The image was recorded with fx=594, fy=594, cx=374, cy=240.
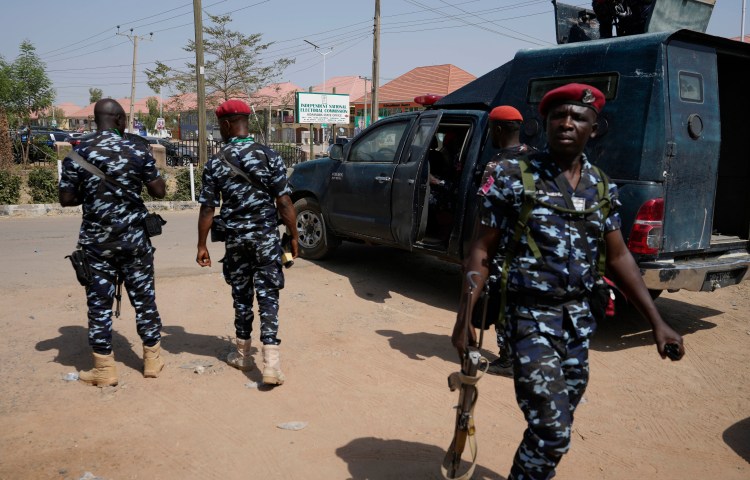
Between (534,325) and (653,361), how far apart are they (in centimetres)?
306

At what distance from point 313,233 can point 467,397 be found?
5.25 meters

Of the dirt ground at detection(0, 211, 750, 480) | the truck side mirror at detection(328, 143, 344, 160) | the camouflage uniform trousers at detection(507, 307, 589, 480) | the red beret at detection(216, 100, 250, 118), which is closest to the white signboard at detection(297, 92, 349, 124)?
the truck side mirror at detection(328, 143, 344, 160)

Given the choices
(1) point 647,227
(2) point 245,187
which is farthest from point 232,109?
(1) point 647,227

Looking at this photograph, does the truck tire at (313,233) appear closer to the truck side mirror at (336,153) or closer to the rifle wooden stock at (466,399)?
the truck side mirror at (336,153)

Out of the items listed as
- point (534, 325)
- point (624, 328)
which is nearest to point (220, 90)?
point (624, 328)

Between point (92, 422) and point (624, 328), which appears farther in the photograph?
point (624, 328)

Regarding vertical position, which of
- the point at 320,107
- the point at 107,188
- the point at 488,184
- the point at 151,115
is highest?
the point at 151,115

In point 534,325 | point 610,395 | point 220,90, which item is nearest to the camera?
point 534,325

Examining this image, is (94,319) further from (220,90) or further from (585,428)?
(220,90)

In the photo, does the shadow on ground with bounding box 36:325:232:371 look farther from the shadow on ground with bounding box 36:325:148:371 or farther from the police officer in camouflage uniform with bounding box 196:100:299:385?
the police officer in camouflage uniform with bounding box 196:100:299:385

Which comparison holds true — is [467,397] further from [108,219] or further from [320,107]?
[320,107]

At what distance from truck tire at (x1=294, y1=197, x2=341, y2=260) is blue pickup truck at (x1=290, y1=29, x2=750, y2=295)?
0.08ft

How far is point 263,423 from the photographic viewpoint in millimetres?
3506

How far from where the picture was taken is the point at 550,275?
89.6 inches
